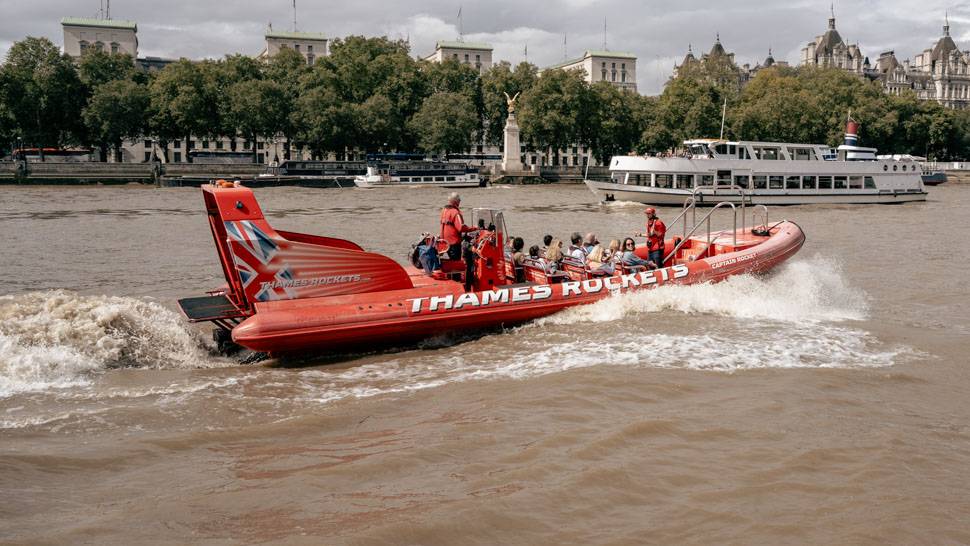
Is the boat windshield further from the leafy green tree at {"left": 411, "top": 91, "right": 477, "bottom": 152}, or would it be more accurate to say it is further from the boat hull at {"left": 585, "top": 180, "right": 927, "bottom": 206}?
the leafy green tree at {"left": 411, "top": 91, "right": 477, "bottom": 152}

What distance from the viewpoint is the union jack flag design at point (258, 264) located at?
997 cm

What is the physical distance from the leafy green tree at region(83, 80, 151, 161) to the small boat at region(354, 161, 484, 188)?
865 inches

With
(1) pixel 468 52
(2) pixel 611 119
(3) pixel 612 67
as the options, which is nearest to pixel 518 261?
(2) pixel 611 119

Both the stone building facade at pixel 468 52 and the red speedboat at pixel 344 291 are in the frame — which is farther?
the stone building facade at pixel 468 52

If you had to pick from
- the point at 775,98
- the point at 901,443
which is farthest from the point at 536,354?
the point at 775,98

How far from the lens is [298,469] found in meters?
6.59

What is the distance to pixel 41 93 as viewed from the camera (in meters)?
68.8

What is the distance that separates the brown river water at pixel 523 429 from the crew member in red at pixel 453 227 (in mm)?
1372

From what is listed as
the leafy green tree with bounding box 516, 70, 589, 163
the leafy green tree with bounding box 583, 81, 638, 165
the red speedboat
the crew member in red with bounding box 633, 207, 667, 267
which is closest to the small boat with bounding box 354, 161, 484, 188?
the leafy green tree with bounding box 516, 70, 589, 163

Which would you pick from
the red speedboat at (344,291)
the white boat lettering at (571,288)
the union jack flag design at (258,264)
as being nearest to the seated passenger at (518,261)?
the red speedboat at (344,291)

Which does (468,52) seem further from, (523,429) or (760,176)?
(523,429)

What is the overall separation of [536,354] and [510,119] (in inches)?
2693

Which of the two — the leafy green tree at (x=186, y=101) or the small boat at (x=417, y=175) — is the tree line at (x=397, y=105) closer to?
the leafy green tree at (x=186, y=101)

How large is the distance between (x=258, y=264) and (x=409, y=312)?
2.11 meters
